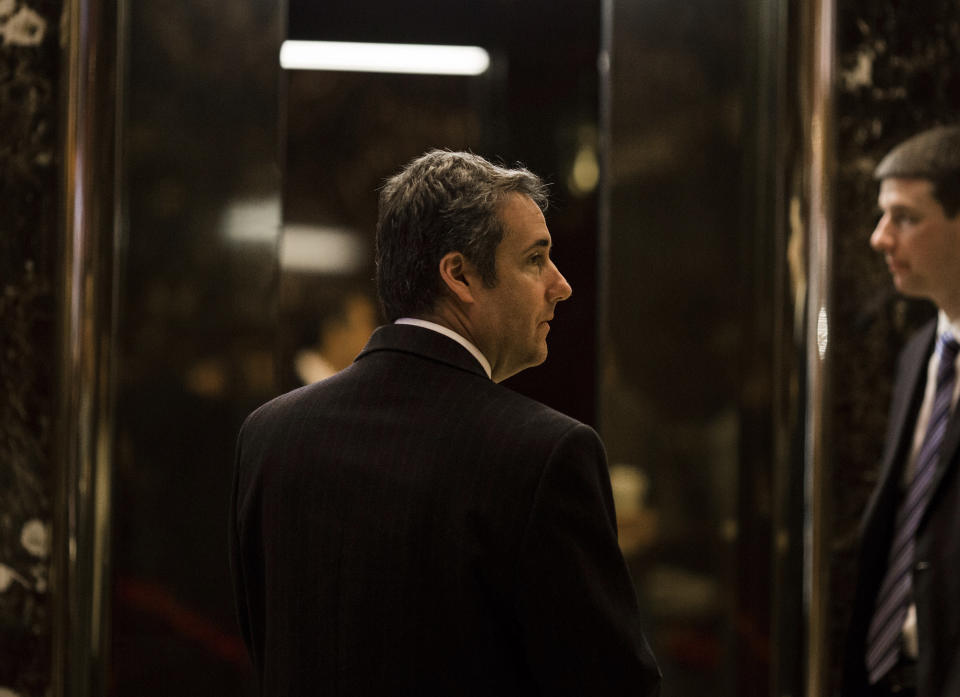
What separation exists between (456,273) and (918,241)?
1844mm

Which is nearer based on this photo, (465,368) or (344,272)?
(465,368)

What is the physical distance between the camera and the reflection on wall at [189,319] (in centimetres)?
295

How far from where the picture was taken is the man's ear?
1.66 metres

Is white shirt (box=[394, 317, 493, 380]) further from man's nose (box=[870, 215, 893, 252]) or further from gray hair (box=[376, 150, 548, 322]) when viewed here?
man's nose (box=[870, 215, 893, 252])

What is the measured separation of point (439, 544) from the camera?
4.80 ft

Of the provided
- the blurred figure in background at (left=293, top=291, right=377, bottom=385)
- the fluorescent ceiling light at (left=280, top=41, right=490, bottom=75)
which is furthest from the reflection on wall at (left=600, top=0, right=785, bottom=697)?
the blurred figure in background at (left=293, top=291, right=377, bottom=385)

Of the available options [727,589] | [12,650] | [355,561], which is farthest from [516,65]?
[12,650]

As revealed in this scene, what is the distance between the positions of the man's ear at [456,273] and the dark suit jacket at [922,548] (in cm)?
161

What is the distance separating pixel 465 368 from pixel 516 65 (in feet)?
5.83

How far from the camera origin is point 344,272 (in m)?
3.08

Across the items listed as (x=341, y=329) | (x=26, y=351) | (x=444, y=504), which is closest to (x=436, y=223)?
(x=444, y=504)

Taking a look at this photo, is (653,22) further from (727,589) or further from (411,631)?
(411,631)

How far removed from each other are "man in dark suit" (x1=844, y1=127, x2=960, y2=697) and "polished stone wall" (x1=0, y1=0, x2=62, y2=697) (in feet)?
7.53

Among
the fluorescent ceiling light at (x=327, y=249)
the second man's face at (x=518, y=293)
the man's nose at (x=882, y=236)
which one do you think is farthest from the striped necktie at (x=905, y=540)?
the fluorescent ceiling light at (x=327, y=249)
